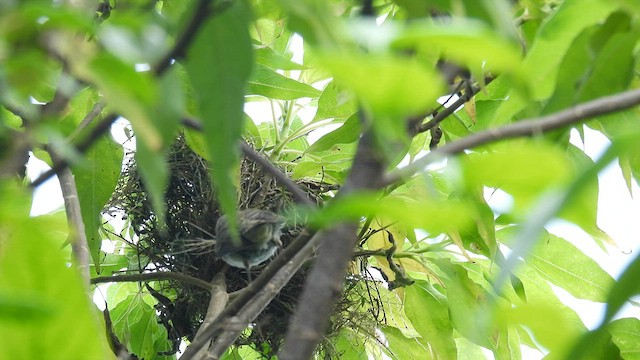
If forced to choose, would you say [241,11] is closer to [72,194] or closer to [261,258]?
[72,194]

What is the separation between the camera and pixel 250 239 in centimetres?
112

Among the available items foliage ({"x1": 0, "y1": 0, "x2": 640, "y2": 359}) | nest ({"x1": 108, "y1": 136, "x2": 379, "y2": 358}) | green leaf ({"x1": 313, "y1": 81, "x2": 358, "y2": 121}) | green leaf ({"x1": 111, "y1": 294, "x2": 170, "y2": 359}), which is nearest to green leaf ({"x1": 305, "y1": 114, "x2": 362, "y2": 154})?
foliage ({"x1": 0, "y1": 0, "x2": 640, "y2": 359})

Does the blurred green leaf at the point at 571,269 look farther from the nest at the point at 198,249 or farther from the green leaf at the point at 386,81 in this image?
the green leaf at the point at 386,81

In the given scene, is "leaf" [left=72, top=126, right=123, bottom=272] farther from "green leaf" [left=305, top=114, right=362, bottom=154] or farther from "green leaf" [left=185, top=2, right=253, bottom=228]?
"green leaf" [left=185, top=2, right=253, bottom=228]

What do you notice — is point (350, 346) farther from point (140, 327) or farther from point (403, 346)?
point (140, 327)

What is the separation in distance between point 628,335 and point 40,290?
0.68 metres

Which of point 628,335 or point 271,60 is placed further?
point 271,60

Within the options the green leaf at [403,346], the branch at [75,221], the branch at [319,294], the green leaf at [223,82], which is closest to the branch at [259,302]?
the branch at [75,221]

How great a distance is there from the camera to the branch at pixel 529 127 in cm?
32

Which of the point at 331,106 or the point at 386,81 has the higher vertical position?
the point at 386,81

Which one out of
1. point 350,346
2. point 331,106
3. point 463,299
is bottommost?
point 350,346

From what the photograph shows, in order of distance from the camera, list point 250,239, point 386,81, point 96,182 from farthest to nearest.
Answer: point 250,239
point 96,182
point 386,81

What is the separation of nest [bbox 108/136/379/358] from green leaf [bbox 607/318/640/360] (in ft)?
1.77

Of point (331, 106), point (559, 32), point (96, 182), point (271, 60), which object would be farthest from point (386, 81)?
point (331, 106)
